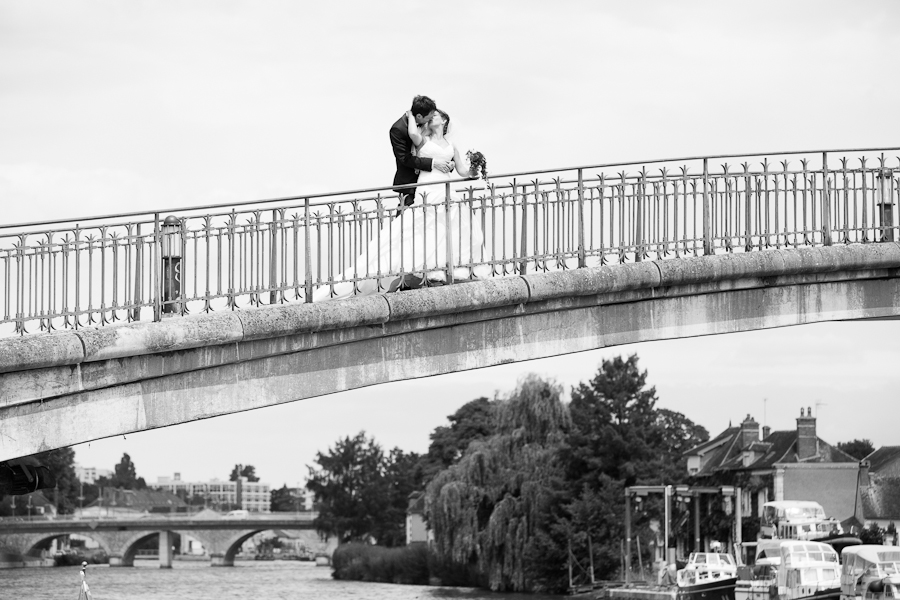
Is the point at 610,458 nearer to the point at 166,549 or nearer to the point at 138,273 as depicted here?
the point at 138,273

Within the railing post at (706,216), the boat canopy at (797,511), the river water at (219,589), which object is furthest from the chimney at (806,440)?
the railing post at (706,216)

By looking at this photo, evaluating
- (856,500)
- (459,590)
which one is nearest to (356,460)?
(459,590)

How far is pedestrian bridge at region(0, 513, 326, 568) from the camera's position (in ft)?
319

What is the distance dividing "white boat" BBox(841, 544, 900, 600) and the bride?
73.6 feet

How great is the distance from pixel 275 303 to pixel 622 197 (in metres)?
4.15

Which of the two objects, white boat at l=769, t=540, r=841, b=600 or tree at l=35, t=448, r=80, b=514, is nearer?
white boat at l=769, t=540, r=841, b=600

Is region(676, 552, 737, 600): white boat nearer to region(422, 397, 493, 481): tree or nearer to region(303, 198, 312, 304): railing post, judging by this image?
region(422, 397, 493, 481): tree

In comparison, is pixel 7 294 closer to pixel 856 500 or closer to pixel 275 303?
pixel 275 303

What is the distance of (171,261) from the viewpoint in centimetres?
1216

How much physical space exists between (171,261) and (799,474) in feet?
151

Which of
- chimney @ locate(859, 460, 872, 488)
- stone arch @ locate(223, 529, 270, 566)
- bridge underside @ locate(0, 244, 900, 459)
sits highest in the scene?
bridge underside @ locate(0, 244, 900, 459)

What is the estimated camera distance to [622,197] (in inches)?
572

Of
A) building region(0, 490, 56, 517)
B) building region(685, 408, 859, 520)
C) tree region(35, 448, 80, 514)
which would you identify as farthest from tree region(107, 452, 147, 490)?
building region(685, 408, 859, 520)

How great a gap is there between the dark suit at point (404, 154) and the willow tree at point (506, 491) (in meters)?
41.6
